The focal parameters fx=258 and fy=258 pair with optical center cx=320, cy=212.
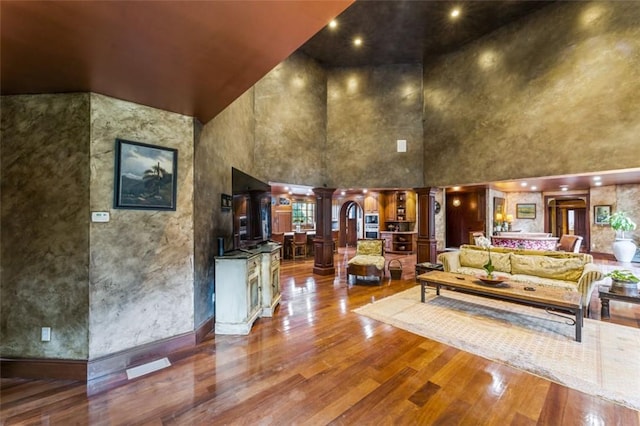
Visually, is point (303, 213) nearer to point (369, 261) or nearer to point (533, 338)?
point (369, 261)

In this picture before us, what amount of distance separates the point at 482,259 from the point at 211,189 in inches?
198

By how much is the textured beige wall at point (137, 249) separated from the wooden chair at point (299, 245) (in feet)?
19.3

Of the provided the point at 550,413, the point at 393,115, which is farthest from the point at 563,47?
the point at 550,413

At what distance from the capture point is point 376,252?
6.11 meters

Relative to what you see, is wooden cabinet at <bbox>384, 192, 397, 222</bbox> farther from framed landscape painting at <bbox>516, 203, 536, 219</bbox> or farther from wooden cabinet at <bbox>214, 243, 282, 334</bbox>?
wooden cabinet at <bbox>214, 243, 282, 334</bbox>

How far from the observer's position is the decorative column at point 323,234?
6527 mm

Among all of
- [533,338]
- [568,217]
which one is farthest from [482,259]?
[568,217]

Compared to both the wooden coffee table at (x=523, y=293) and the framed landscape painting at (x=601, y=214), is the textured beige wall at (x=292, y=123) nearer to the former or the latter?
the wooden coffee table at (x=523, y=293)

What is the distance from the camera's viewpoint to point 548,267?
168 inches

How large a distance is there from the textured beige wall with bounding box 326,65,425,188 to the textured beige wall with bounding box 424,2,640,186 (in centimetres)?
36

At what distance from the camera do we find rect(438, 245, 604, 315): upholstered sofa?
3.60m

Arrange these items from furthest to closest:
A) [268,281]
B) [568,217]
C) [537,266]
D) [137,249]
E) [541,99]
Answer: [568,217] → [541,99] → [537,266] → [268,281] → [137,249]

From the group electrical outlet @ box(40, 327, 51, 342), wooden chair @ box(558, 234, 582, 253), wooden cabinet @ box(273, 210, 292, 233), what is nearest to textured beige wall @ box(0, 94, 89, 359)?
electrical outlet @ box(40, 327, 51, 342)

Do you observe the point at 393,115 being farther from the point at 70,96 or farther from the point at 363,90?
the point at 70,96
